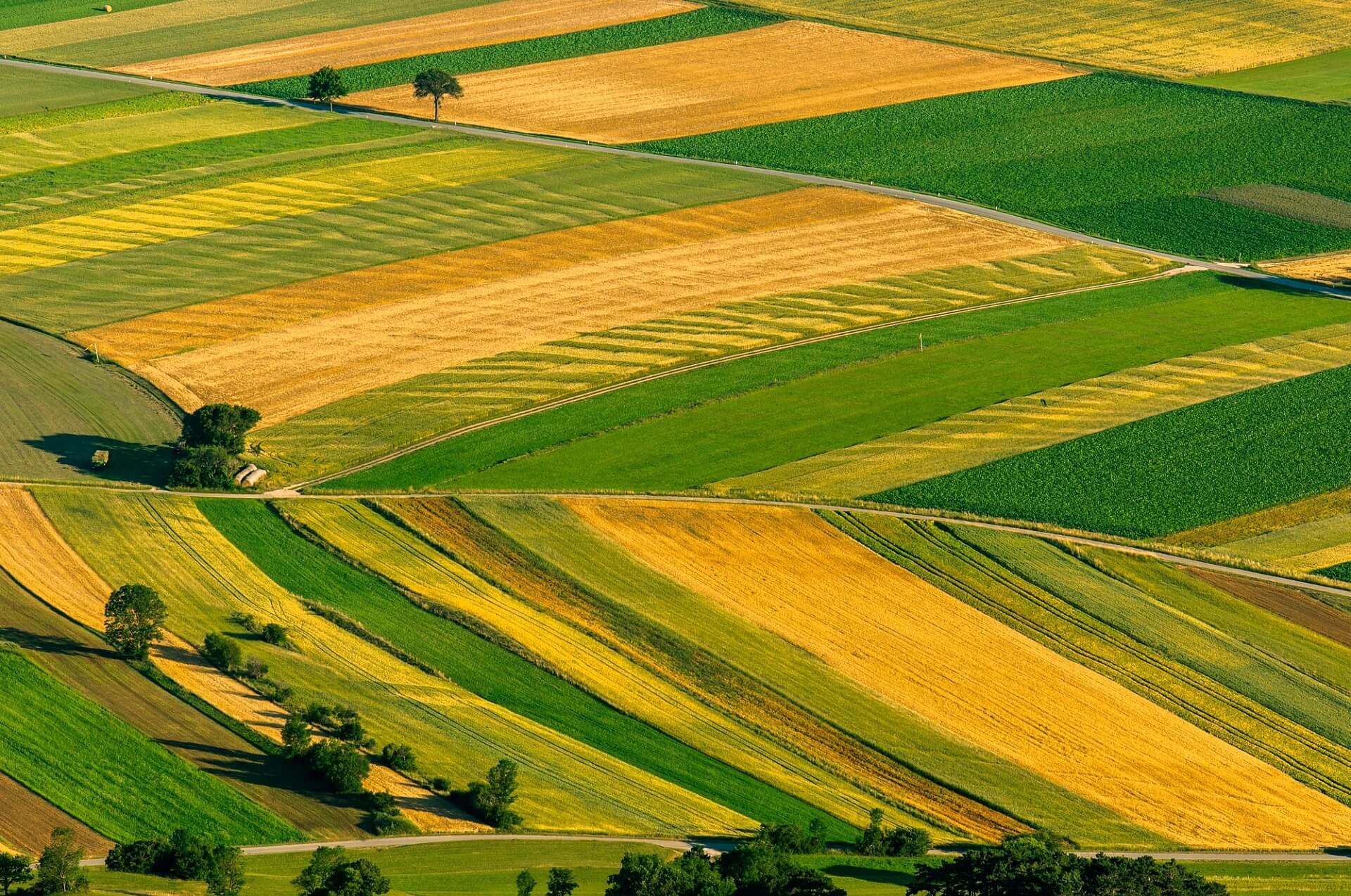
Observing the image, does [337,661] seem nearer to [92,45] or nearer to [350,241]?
[350,241]

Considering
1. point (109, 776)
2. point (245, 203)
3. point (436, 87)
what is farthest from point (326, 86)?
point (109, 776)

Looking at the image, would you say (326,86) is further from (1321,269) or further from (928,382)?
(1321,269)

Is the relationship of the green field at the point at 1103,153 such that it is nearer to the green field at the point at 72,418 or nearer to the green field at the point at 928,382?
the green field at the point at 928,382

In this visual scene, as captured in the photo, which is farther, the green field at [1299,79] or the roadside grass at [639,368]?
the green field at [1299,79]

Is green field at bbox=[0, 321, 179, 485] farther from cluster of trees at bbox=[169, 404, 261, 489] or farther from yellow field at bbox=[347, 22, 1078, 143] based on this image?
yellow field at bbox=[347, 22, 1078, 143]

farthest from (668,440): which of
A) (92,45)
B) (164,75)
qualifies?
(92,45)

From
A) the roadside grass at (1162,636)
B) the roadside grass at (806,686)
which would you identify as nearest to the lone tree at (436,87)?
the roadside grass at (806,686)
